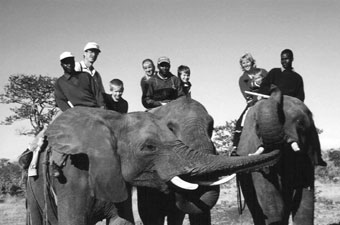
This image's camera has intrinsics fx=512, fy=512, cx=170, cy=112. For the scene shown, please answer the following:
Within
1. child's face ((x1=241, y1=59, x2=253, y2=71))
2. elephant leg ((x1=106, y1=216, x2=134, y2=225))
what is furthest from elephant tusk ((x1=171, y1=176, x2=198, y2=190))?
child's face ((x1=241, y1=59, x2=253, y2=71))

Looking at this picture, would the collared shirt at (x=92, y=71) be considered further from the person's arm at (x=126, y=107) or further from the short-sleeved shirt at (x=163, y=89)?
→ the short-sleeved shirt at (x=163, y=89)

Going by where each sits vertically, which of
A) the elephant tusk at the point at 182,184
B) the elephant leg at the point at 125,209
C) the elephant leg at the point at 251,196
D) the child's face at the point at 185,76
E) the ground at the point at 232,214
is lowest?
the ground at the point at 232,214

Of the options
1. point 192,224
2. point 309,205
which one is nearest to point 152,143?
point 192,224

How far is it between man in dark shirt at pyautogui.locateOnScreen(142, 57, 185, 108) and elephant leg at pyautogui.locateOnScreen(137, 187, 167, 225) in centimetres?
200

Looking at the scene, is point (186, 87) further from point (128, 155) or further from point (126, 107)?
point (128, 155)

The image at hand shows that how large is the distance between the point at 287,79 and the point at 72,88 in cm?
383

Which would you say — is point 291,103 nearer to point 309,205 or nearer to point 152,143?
point 309,205

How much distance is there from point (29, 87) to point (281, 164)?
28567 millimetres

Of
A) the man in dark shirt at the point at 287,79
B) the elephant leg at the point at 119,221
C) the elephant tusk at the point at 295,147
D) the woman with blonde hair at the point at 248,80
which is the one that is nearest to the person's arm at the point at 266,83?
the man in dark shirt at the point at 287,79

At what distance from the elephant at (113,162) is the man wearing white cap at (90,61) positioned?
2.06 m

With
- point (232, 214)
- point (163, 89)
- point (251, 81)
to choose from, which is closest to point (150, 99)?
point (163, 89)

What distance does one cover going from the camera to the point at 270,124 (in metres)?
7.67

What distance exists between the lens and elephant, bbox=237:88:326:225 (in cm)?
802

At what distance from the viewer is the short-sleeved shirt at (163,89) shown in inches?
367
